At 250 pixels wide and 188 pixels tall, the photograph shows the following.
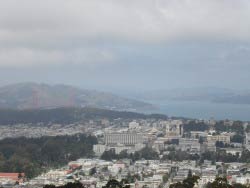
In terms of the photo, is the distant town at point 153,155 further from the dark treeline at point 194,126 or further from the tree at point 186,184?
the tree at point 186,184

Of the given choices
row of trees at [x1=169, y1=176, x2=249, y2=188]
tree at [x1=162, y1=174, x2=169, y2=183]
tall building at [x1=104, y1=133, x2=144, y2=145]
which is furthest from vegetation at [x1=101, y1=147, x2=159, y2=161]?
row of trees at [x1=169, y1=176, x2=249, y2=188]

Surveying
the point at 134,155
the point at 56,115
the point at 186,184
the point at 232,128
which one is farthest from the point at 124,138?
the point at 186,184

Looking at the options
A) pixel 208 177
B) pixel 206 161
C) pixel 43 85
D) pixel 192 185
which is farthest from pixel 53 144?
pixel 43 85

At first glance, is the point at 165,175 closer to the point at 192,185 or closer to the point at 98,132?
the point at 192,185

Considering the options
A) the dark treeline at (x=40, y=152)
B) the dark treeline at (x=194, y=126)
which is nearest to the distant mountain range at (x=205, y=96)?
the dark treeline at (x=194, y=126)

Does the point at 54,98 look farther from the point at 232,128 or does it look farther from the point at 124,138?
the point at 232,128

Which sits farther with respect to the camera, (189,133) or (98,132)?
(98,132)
